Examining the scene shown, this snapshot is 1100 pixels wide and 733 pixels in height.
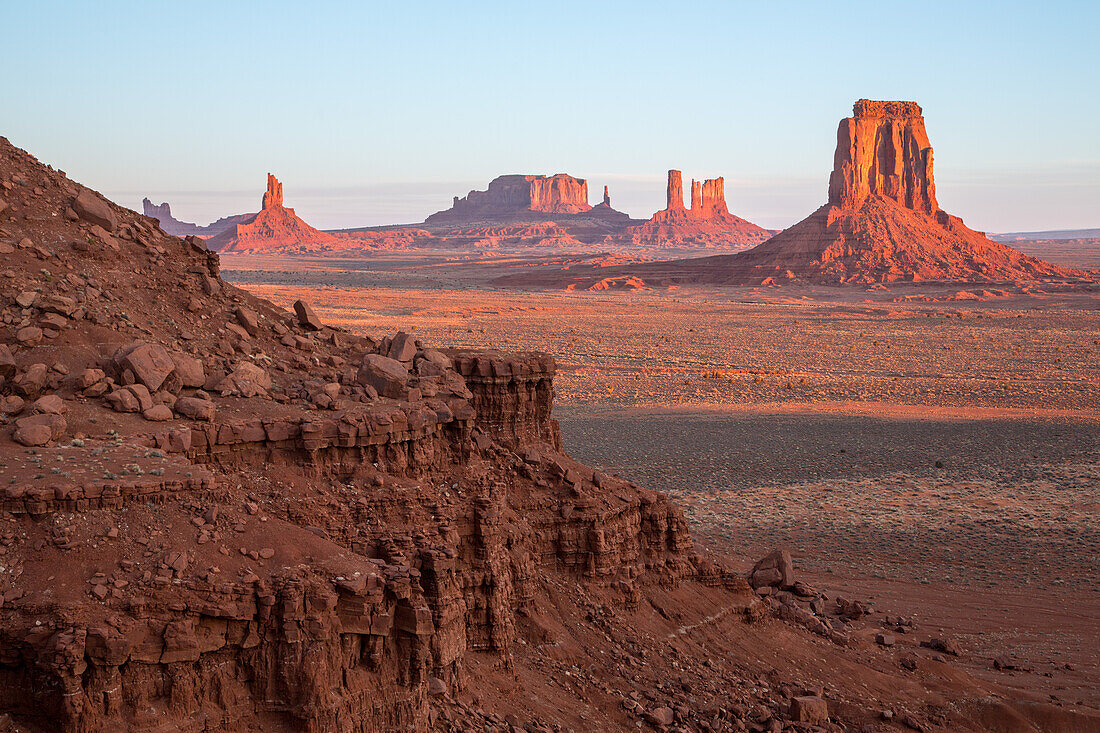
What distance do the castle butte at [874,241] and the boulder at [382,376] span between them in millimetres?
117288

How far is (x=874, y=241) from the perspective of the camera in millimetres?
131000

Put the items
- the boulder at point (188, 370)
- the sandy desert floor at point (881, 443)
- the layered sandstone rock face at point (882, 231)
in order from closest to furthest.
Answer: the boulder at point (188, 370), the sandy desert floor at point (881, 443), the layered sandstone rock face at point (882, 231)

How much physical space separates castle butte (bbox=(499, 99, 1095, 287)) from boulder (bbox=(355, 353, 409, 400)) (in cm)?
11729

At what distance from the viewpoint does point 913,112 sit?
140125 millimetres

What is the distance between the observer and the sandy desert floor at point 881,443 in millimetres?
21047

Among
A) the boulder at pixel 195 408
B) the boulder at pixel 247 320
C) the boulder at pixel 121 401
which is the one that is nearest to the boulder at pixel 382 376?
the boulder at pixel 247 320

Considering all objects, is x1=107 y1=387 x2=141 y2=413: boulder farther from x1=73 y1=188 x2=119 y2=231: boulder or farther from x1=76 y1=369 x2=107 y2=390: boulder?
x1=73 y1=188 x2=119 y2=231: boulder

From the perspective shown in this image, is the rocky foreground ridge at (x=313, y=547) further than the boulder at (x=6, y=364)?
No

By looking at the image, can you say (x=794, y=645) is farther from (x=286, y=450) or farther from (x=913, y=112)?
(x=913, y=112)

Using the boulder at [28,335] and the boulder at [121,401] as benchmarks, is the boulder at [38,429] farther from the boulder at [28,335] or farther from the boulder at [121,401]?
the boulder at [28,335]

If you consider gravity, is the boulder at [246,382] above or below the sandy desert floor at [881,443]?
above

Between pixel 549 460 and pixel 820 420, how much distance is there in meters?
29.6

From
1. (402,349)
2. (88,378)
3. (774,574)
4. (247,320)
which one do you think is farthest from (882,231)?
(88,378)

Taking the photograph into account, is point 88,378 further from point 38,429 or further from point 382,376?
point 382,376
